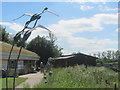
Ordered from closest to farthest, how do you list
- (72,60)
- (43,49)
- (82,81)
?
(82,81)
(72,60)
(43,49)

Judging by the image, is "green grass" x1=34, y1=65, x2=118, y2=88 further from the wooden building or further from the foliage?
the foliage

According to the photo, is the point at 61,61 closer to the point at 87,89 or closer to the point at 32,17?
the point at 87,89

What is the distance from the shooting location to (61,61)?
26.6 meters

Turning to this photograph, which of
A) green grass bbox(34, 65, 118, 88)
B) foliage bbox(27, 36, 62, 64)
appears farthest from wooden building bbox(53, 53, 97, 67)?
green grass bbox(34, 65, 118, 88)

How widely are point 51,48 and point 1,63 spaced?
17.2 metres

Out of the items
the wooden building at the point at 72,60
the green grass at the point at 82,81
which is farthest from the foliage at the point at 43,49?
the green grass at the point at 82,81

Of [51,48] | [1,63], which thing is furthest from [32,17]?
[51,48]

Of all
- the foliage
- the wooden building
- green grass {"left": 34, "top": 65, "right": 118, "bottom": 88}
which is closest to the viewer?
green grass {"left": 34, "top": 65, "right": 118, "bottom": 88}

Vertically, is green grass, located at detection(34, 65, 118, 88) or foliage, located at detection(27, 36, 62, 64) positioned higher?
foliage, located at detection(27, 36, 62, 64)

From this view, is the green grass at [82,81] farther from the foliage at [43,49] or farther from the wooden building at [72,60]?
the foliage at [43,49]

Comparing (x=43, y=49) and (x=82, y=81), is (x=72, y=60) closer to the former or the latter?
(x=43, y=49)

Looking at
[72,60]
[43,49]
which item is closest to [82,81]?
[72,60]

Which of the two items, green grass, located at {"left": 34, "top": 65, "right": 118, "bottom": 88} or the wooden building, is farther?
the wooden building

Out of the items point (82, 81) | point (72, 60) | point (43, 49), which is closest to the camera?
point (82, 81)
